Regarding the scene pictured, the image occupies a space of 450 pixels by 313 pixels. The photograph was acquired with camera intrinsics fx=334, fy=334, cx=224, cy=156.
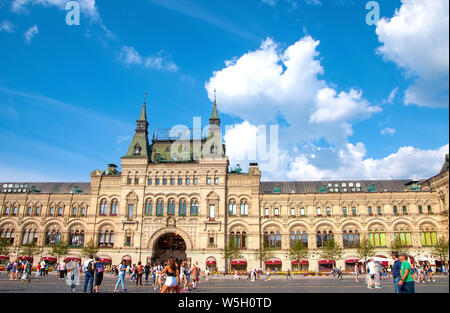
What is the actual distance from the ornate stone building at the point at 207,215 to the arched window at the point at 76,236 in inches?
7.5

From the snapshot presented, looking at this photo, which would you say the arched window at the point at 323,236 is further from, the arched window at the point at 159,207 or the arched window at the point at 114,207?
the arched window at the point at 114,207

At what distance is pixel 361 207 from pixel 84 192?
5543cm

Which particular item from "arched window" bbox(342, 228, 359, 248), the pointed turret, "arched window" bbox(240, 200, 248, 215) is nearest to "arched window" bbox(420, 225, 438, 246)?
"arched window" bbox(342, 228, 359, 248)

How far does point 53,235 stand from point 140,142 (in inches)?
966

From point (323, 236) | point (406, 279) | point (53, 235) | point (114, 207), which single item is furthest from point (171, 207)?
point (406, 279)

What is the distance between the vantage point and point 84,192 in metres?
69.5

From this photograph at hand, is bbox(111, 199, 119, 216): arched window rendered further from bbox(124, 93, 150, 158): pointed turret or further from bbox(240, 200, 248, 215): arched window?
bbox(240, 200, 248, 215): arched window

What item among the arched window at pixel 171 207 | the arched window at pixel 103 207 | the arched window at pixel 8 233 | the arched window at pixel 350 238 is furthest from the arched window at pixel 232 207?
the arched window at pixel 8 233

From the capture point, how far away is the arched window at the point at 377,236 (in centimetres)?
6122

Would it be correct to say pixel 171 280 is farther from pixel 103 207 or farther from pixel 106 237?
pixel 103 207
